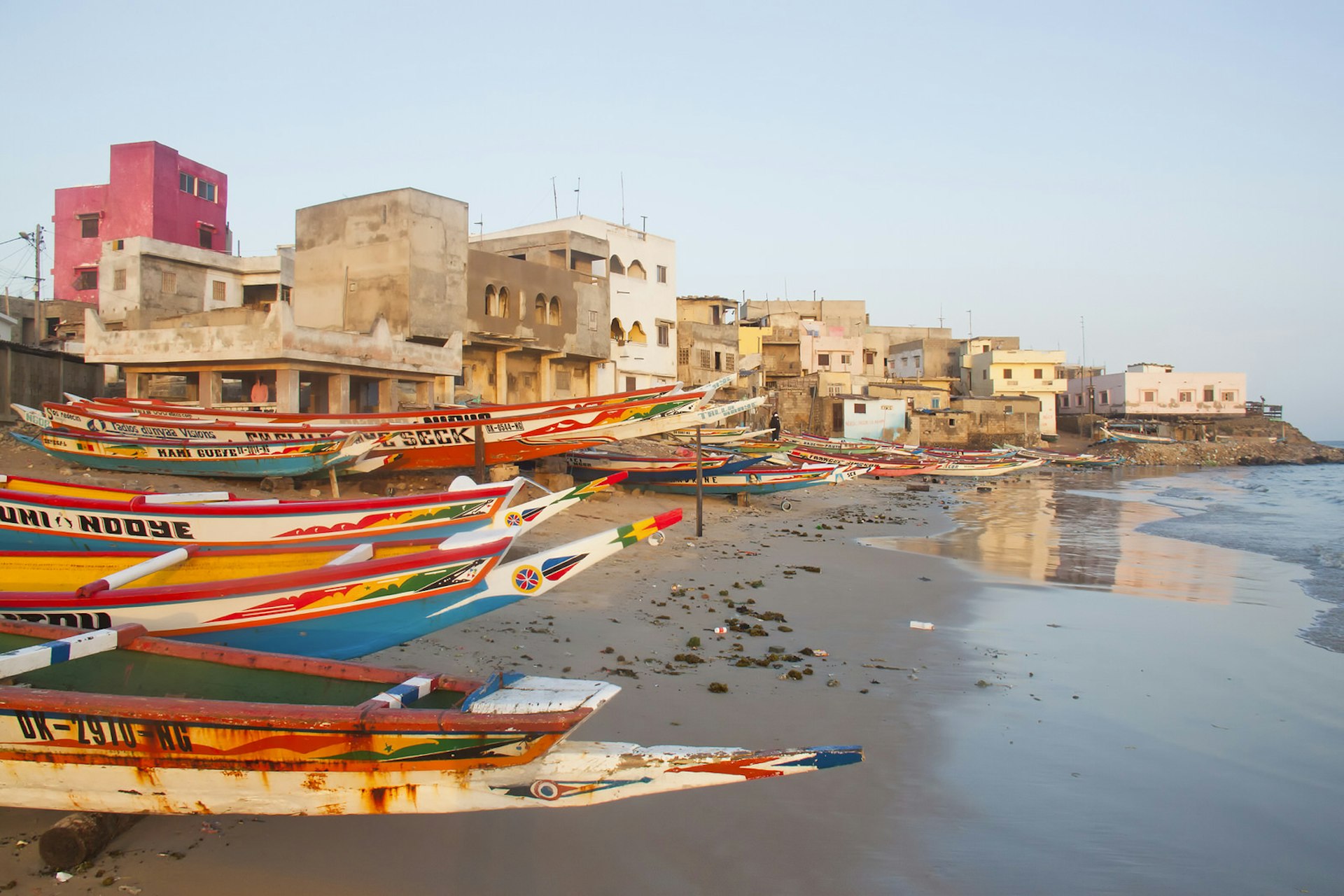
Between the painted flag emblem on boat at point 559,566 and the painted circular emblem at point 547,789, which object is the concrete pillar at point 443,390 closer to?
the painted flag emblem on boat at point 559,566

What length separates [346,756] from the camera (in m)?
3.63

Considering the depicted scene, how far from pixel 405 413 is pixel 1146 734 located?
47.5 feet

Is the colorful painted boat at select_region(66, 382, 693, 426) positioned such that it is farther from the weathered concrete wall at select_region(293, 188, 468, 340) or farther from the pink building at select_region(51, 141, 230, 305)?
the pink building at select_region(51, 141, 230, 305)

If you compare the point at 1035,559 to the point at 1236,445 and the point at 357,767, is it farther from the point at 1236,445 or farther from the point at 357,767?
the point at 1236,445

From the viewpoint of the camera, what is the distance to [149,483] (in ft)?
51.2

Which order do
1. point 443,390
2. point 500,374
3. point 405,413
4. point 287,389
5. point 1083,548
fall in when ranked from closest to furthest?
point 405,413, point 1083,548, point 287,389, point 443,390, point 500,374

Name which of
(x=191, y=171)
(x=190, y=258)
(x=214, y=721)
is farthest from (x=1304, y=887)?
(x=191, y=171)

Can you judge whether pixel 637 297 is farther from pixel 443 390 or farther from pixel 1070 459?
pixel 1070 459

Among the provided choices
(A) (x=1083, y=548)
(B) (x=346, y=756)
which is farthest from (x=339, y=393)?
(B) (x=346, y=756)

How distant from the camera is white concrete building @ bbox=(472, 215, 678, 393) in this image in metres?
37.1

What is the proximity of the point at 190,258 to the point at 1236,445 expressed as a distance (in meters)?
71.4

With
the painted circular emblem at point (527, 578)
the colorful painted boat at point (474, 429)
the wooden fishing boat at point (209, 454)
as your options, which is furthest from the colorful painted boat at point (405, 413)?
the painted circular emblem at point (527, 578)

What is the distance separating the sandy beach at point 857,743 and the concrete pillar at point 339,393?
10476 mm

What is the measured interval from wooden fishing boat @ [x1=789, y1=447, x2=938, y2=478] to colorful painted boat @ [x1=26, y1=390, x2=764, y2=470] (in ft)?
Result: 69.5
